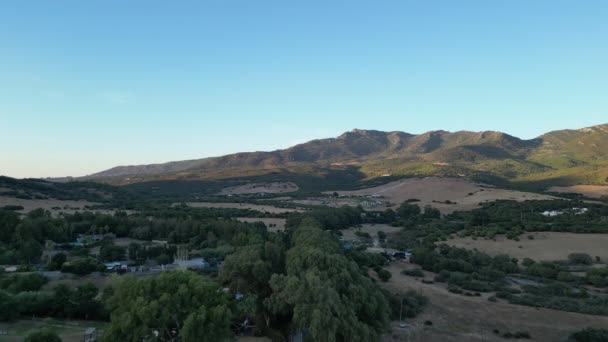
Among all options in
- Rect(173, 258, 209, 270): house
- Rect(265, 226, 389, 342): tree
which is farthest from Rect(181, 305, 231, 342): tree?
Rect(173, 258, 209, 270): house

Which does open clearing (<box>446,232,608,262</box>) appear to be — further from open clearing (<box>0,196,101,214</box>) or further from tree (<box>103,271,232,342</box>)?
open clearing (<box>0,196,101,214</box>)

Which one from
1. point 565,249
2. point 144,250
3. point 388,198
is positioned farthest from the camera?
point 388,198

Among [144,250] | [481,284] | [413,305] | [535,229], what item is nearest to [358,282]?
[413,305]

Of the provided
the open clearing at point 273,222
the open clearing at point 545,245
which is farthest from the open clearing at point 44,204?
the open clearing at point 545,245

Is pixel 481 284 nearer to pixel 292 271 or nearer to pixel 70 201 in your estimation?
pixel 292 271

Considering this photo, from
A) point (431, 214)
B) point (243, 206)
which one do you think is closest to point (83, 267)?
point (243, 206)
